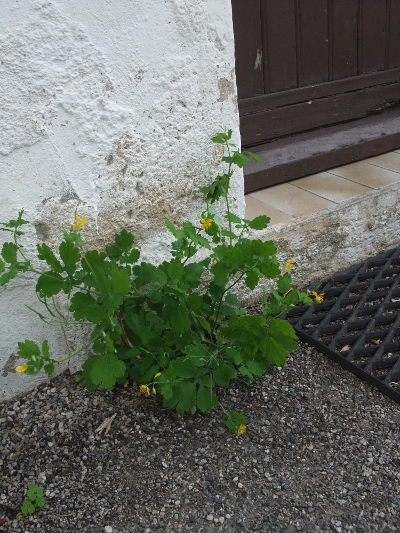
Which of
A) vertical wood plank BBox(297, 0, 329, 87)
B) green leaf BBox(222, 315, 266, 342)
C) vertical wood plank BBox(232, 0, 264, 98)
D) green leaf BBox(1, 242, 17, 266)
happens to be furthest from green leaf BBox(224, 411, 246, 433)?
vertical wood plank BBox(297, 0, 329, 87)

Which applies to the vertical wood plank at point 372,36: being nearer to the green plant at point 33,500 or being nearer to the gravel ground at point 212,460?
the gravel ground at point 212,460

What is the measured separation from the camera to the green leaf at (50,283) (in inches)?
68.0

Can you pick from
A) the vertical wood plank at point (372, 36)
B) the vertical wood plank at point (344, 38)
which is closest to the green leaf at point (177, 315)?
the vertical wood plank at point (344, 38)

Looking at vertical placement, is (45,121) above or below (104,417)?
above

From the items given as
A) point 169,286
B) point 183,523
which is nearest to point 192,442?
point 183,523

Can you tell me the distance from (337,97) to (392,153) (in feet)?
1.48

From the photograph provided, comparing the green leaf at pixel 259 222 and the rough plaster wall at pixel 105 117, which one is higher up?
the rough plaster wall at pixel 105 117

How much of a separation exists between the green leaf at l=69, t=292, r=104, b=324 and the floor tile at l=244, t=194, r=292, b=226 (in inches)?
38.3

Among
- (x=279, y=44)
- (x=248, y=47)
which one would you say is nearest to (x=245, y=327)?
(x=248, y=47)

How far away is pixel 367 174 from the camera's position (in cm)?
290

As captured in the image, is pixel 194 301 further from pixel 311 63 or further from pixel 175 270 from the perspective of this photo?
pixel 311 63

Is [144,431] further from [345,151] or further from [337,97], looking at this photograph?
[337,97]

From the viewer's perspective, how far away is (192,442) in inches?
73.4

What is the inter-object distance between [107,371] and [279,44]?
2.02 metres
